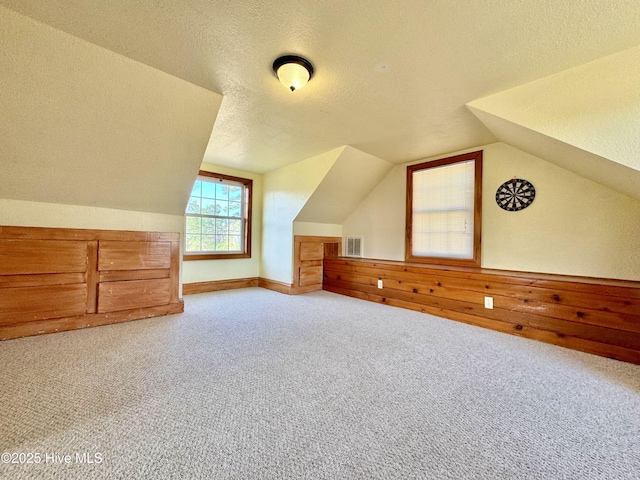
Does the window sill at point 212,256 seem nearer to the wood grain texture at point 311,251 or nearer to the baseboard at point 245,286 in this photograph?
the baseboard at point 245,286

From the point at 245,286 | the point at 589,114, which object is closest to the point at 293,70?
the point at 589,114

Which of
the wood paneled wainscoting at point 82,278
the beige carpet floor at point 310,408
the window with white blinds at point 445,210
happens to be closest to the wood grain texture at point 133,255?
the wood paneled wainscoting at point 82,278

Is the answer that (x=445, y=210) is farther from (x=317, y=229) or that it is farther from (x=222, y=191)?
(x=222, y=191)

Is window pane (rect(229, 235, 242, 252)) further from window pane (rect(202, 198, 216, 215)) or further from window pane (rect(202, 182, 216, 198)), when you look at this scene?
window pane (rect(202, 182, 216, 198))

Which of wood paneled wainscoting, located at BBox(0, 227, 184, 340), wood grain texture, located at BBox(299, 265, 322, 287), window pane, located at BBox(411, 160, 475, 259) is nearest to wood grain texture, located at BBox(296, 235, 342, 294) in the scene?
wood grain texture, located at BBox(299, 265, 322, 287)

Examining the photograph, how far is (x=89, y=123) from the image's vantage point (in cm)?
210

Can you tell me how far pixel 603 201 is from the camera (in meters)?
2.56

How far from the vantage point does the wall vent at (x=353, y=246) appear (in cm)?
479

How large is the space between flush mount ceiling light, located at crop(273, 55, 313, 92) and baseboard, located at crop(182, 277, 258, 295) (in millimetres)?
3470

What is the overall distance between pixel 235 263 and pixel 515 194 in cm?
432

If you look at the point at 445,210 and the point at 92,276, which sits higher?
the point at 445,210

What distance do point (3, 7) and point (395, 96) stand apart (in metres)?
2.55

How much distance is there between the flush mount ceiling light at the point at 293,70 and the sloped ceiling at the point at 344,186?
164 cm

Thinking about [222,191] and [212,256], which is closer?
[212,256]
